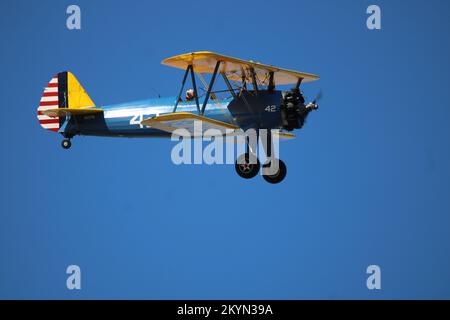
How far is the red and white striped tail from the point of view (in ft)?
76.9

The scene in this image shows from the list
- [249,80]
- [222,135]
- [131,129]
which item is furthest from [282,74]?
[131,129]

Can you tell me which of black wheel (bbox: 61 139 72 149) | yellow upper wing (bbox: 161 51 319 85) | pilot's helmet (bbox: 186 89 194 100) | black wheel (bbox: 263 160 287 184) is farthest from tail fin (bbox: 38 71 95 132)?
black wheel (bbox: 263 160 287 184)

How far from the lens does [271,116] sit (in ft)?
65.1

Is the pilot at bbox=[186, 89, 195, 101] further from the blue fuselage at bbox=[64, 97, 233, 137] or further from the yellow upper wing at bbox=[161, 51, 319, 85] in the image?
the yellow upper wing at bbox=[161, 51, 319, 85]

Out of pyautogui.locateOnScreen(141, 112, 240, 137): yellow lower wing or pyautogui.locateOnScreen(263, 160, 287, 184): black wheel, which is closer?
pyautogui.locateOnScreen(141, 112, 240, 137): yellow lower wing

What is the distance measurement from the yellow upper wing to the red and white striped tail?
17.0ft

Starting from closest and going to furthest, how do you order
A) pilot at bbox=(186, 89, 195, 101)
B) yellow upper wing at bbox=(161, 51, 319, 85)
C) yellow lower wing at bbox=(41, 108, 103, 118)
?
yellow upper wing at bbox=(161, 51, 319, 85) < pilot at bbox=(186, 89, 195, 101) < yellow lower wing at bbox=(41, 108, 103, 118)

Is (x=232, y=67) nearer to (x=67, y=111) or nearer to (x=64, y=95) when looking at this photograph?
(x=67, y=111)

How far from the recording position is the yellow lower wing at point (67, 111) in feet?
73.1

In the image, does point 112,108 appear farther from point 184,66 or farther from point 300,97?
point 300,97

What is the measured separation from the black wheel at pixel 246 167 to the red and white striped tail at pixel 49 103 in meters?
6.18

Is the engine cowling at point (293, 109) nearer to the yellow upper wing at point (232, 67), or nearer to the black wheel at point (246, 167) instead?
the yellow upper wing at point (232, 67)
